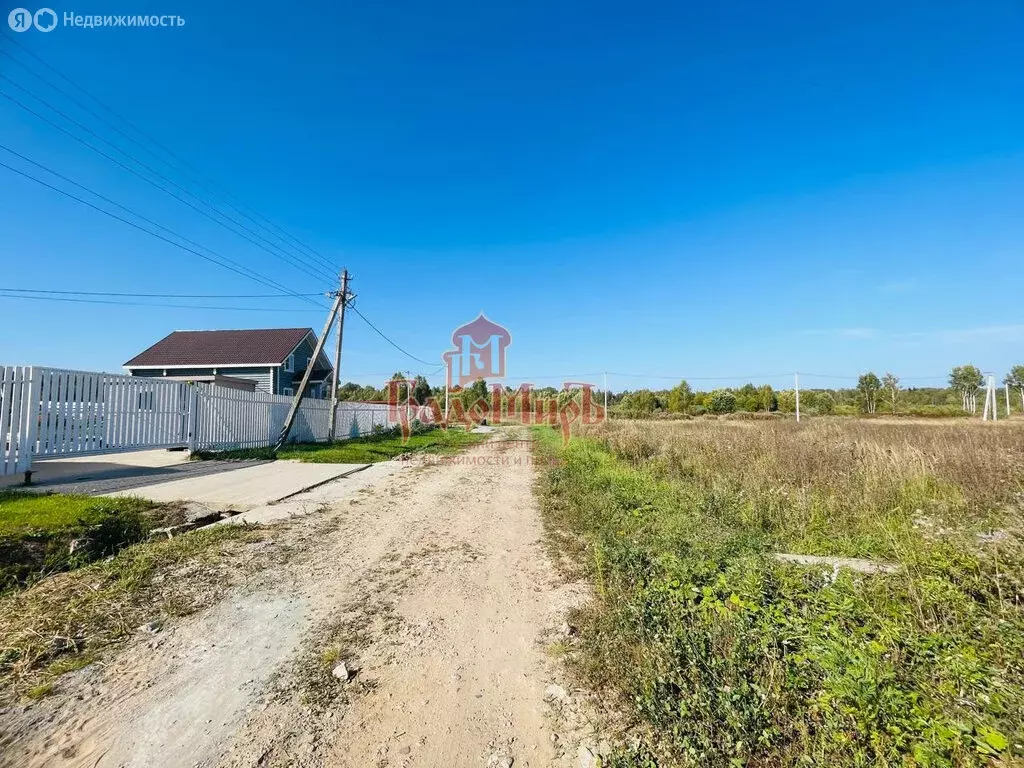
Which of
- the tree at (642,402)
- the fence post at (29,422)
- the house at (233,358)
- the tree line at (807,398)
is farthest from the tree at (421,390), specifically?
the fence post at (29,422)

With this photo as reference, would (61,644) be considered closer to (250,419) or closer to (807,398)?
(250,419)

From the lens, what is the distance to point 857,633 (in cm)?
221

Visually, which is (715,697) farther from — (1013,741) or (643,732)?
(1013,741)

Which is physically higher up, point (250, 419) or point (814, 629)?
point (250, 419)

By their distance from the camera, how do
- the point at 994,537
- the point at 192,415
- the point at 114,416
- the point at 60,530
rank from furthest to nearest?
the point at 192,415 → the point at 114,416 → the point at 60,530 → the point at 994,537

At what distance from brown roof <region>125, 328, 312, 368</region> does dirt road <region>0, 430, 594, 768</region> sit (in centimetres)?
2359

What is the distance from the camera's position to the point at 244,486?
25.0 ft

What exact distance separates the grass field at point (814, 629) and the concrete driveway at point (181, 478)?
5.31m

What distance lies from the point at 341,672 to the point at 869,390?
151 ft

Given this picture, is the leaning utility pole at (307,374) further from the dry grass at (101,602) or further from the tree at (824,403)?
the tree at (824,403)

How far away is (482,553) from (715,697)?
2.97 metres

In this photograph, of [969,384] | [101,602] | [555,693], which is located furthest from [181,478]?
[969,384]

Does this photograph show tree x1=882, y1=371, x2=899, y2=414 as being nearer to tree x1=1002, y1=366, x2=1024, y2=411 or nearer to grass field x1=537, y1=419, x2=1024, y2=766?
tree x1=1002, y1=366, x2=1024, y2=411

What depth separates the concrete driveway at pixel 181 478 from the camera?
20.9 ft
